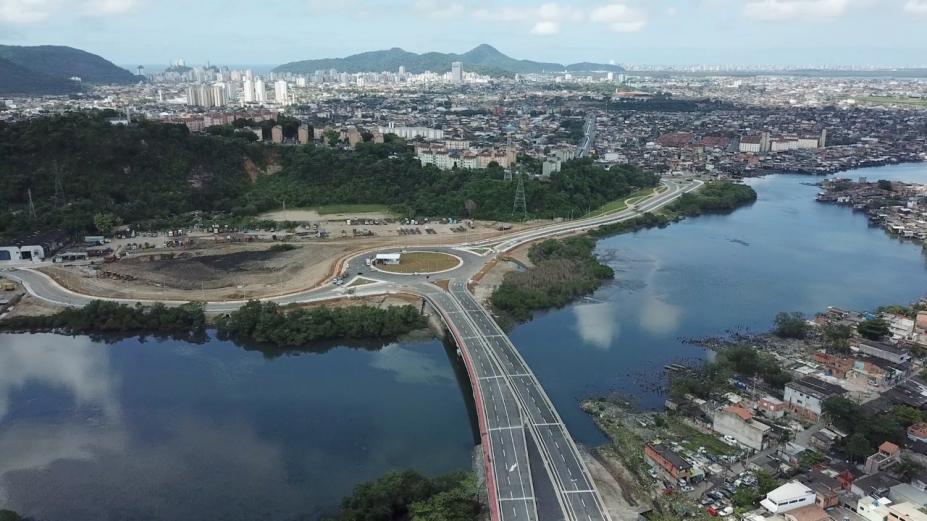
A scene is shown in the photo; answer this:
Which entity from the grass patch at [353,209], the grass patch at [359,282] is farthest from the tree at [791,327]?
the grass patch at [353,209]

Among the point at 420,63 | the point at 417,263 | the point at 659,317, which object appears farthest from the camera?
the point at 420,63

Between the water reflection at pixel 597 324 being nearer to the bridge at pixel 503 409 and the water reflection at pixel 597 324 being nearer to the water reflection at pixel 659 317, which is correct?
the water reflection at pixel 659 317

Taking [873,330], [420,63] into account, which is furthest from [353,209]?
[420,63]

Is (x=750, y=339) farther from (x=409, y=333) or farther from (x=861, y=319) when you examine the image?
(x=409, y=333)

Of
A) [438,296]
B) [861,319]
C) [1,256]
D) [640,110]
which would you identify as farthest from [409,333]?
[640,110]

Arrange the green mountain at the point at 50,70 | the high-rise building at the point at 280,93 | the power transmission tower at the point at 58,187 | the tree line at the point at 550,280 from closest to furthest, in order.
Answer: the tree line at the point at 550,280
the power transmission tower at the point at 58,187
the green mountain at the point at 50,70
the high-rise building at the point at 280,93

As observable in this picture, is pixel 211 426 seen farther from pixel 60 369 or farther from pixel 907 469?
pixel 907 469

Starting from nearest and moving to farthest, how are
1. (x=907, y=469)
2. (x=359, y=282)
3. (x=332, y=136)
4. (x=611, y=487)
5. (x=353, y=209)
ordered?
(x=907, y=469) < (x=611, y=487) < (x=359, y=282) < (x=353, y=209) < (x=332, y=136)

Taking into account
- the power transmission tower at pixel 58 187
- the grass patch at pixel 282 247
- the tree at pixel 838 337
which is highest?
the power transmission tower at pixel 58 187
